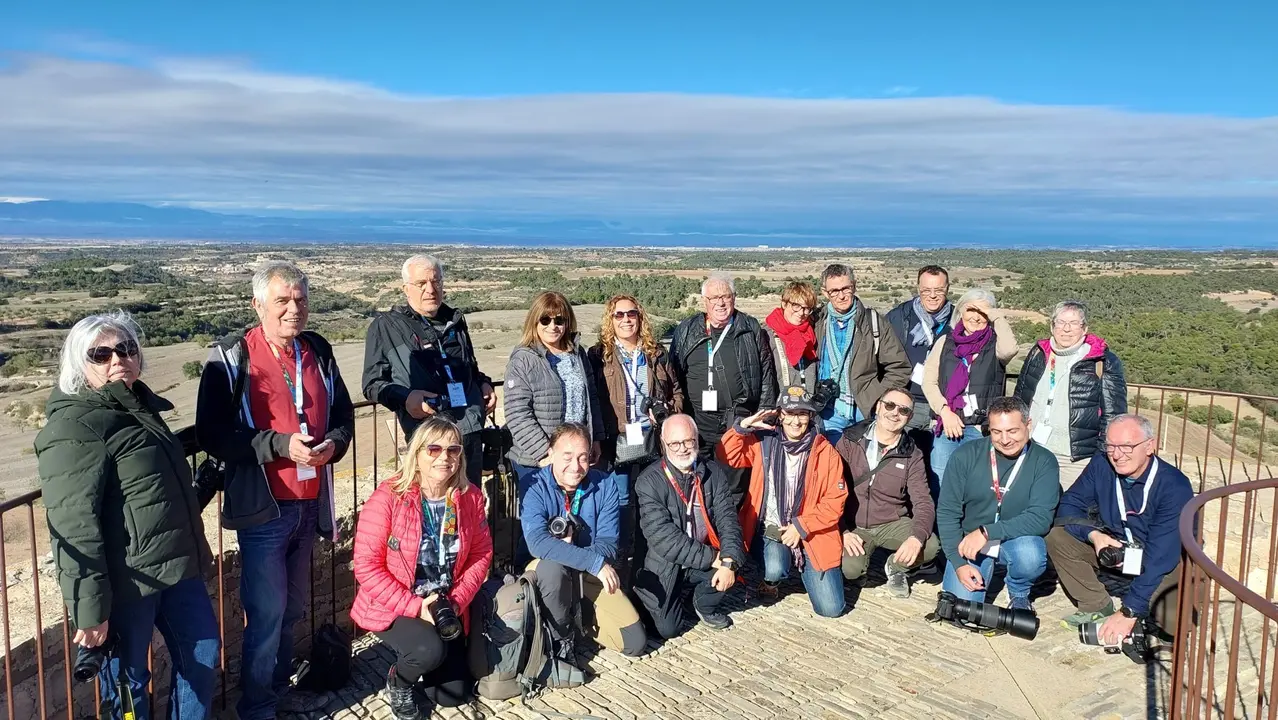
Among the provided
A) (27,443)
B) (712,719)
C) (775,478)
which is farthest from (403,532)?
(27,443)

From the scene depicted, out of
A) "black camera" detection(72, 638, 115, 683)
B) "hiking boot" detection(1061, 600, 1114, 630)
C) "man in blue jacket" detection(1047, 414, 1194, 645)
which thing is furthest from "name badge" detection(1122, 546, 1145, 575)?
"black camera" detection(72, 638, 115, 683)

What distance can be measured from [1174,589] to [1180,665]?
1764mm

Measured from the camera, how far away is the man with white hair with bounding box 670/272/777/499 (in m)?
6.38

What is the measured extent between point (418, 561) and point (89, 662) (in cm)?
152

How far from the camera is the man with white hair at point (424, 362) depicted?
516 cm

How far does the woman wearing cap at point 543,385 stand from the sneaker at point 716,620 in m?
1.27

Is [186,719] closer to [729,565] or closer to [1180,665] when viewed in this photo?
[729,565]

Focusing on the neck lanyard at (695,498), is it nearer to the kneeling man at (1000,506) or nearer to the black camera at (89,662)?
the kneeling man at (1000,506)

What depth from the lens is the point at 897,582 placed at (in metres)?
6.41

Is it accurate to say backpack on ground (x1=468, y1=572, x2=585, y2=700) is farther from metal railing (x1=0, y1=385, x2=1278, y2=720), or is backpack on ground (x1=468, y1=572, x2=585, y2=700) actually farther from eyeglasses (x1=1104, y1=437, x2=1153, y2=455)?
eyeglasses (x1=1104, y1=437, x2=1153, y2=455)

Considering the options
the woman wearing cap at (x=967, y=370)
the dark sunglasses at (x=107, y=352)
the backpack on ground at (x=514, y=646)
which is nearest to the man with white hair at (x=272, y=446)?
the dark sunglasses at (x=107, y=352)

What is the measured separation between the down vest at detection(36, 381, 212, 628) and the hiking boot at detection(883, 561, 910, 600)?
4487 mm

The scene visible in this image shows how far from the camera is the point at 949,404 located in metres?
6.71

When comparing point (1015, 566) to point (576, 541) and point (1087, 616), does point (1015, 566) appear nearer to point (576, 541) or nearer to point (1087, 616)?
point (1087, 616)
